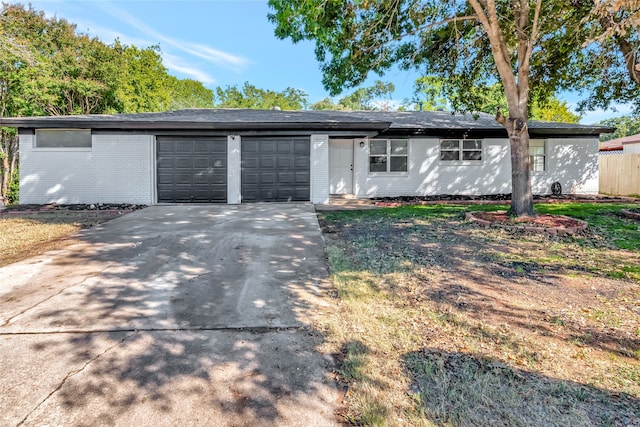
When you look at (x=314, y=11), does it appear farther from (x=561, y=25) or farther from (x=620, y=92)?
(x=620, y=92)

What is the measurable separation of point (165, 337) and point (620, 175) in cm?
1985

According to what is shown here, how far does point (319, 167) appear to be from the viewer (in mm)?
11883

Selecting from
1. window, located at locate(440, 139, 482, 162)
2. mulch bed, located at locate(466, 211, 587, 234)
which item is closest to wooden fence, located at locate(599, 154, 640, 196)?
window, located at locate(440, 139, 482, 162)

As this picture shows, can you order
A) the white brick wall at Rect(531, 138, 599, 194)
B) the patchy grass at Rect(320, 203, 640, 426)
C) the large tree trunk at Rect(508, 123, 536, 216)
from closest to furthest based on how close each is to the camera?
1. the patchy grass at Rect(320, 203, 640, 426)
2. the large tree trunk at Rect(508, 123, 536, 216)
3. the white brick wall at Rect(531, 138, 599, 194)

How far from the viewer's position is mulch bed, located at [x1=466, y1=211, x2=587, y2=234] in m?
7.08

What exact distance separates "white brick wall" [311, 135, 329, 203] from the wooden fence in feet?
44.5

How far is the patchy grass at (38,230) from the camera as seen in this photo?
602 centimetres

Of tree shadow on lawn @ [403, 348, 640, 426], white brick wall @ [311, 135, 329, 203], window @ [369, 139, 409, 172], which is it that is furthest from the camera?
window @ [369, 139, 409, 172]

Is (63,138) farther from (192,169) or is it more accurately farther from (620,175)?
(620,175)

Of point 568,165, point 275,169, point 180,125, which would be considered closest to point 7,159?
point 180,125

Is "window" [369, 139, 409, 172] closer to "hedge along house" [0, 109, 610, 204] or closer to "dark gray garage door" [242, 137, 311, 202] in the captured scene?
"hedge along house" [0, 109, 610, 204]

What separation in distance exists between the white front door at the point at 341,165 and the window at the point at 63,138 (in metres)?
8.22

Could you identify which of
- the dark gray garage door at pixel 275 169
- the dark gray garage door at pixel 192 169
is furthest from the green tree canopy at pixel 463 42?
the dark gray garage door at pixel 192 169

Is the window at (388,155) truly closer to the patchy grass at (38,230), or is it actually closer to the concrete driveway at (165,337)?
the concrete driveway at (165,337)
